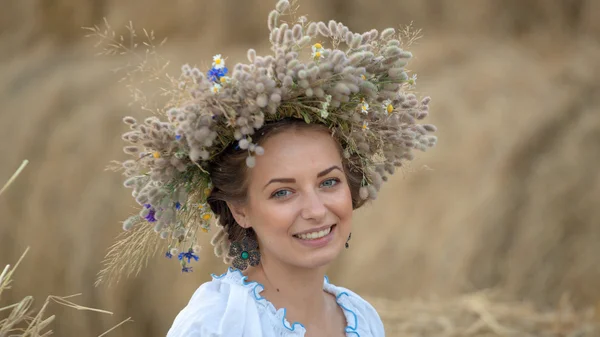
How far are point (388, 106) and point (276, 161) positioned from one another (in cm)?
38

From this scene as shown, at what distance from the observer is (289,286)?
272cm

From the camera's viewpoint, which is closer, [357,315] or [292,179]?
[292,179]

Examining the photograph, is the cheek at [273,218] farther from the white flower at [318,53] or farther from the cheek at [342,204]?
the white flower at [318,53]

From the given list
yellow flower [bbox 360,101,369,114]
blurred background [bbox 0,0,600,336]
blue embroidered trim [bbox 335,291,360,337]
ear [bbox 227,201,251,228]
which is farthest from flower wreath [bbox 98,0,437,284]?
blurred background [bbox 0,0,600,336]

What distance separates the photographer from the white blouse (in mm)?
2502

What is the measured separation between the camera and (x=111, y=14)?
646 centimetres

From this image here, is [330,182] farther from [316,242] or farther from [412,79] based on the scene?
[412,79]

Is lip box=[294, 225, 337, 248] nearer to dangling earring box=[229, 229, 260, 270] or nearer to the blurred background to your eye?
dangling earring box=[229, 229, 260, 270]

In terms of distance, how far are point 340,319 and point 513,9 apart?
3.70 metres

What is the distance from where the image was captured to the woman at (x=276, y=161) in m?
2.51

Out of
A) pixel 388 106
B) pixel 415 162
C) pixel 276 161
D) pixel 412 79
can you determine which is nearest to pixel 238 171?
pixel 276 161

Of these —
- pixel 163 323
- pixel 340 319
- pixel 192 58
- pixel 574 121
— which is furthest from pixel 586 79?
pixel 340 319

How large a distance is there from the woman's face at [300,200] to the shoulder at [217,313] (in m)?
0.17

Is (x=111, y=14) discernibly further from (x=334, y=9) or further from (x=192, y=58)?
(x=334, y=9)
